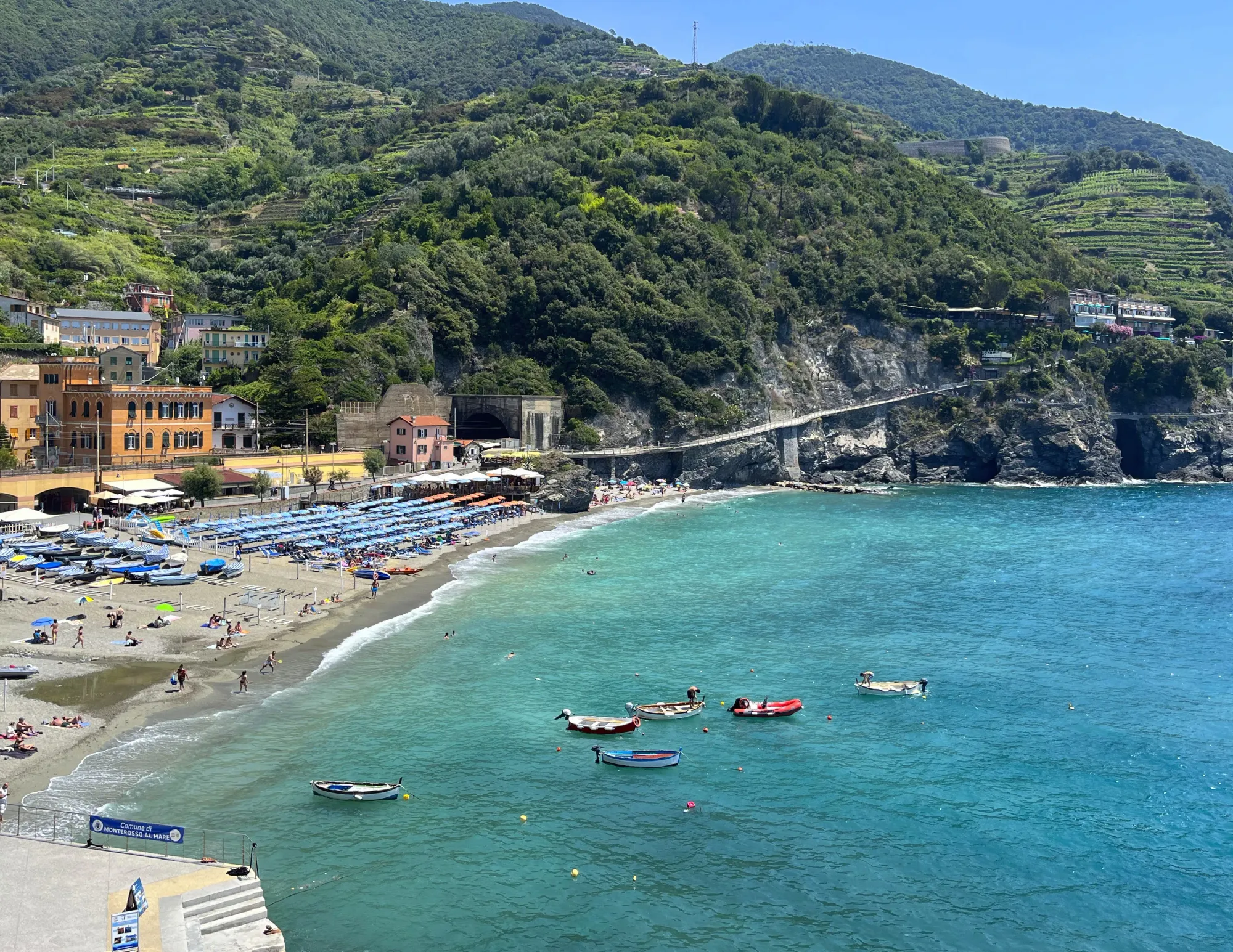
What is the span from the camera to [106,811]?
26719 millimetres

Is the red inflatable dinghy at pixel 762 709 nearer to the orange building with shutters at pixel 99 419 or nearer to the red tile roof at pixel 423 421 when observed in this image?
the orange building with shutters at pixel 99 419

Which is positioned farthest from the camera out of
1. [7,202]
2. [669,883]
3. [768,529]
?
[7,202]

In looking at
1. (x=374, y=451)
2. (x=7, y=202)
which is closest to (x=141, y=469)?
(x=374, y=451)

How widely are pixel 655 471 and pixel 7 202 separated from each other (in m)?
85.1

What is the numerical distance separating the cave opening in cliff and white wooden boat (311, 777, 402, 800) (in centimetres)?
11760

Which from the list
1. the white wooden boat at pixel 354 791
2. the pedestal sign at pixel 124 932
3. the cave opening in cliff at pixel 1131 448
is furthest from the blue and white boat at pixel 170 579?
the cave opening in cliff at pixel 1131 448

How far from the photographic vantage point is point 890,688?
40500 mm

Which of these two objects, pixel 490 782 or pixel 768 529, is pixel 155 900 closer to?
pixel 490 782

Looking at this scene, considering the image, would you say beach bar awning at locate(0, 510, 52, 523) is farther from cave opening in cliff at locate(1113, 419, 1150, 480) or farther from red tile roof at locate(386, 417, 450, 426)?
cave opening in cliff at locate(1113, 419, 1150, 480)

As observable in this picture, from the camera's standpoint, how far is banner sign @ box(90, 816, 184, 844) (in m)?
23.2

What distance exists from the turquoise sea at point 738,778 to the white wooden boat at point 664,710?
1.54ft

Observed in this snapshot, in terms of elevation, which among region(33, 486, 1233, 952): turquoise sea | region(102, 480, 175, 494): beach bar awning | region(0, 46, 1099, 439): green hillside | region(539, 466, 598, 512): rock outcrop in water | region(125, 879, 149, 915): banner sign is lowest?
region(33, 486, 1233, 952): turquoise sea

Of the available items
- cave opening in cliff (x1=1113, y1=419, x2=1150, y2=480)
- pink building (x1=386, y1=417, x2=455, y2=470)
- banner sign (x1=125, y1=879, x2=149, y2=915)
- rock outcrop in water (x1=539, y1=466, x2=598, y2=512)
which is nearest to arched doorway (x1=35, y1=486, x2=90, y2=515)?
pink building (x1=386, y1=417, x2=455, y2=470)

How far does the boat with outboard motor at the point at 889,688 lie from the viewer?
40281 mm
